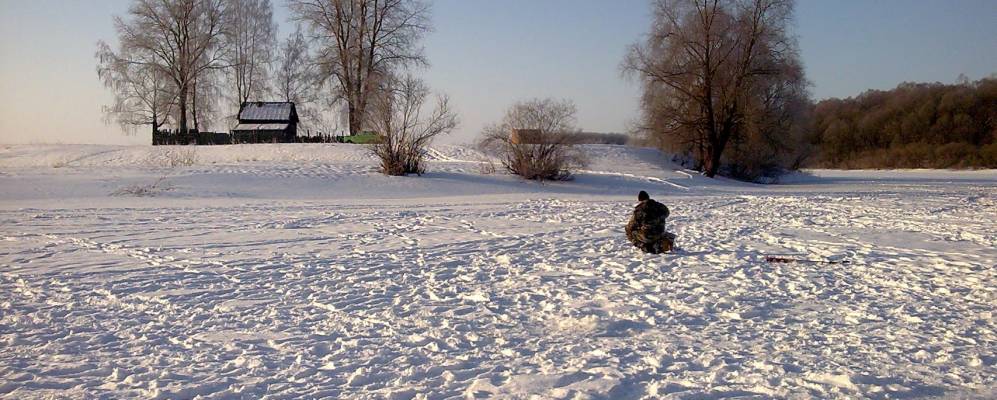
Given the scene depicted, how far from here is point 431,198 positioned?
2227cm

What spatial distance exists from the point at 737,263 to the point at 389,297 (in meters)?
5.30

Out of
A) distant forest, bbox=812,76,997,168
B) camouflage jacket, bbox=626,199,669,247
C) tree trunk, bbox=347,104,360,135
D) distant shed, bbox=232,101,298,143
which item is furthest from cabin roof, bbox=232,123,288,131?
distant forest, bbox=812,76,997,168

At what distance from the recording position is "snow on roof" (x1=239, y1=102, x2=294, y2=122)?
4619 centimetres

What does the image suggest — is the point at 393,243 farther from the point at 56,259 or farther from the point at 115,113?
the point at 115,113

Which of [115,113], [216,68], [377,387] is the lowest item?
[377,387]

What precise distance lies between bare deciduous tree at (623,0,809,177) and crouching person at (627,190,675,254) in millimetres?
23891

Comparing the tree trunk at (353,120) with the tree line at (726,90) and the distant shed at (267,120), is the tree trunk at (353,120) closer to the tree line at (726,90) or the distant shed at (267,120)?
the distant shed at (267,120)

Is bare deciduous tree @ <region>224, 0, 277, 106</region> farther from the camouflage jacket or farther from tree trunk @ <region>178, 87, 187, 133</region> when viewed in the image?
the camouflage jacket

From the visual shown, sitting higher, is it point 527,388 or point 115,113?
point 115,113

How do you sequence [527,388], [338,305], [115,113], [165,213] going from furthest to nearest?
[115,113]
[165,213]
[338,305]
[527,388]

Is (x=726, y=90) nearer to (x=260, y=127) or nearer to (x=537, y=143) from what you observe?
(x=537, y=143)

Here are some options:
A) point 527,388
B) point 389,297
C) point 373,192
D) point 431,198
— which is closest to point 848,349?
point 527,388

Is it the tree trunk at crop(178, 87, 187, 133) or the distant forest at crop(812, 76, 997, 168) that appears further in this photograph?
the distant forest at crop(812, 76, 997, 168)

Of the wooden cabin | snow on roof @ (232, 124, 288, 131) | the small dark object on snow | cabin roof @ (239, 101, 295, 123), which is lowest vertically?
the small dark object on snow
